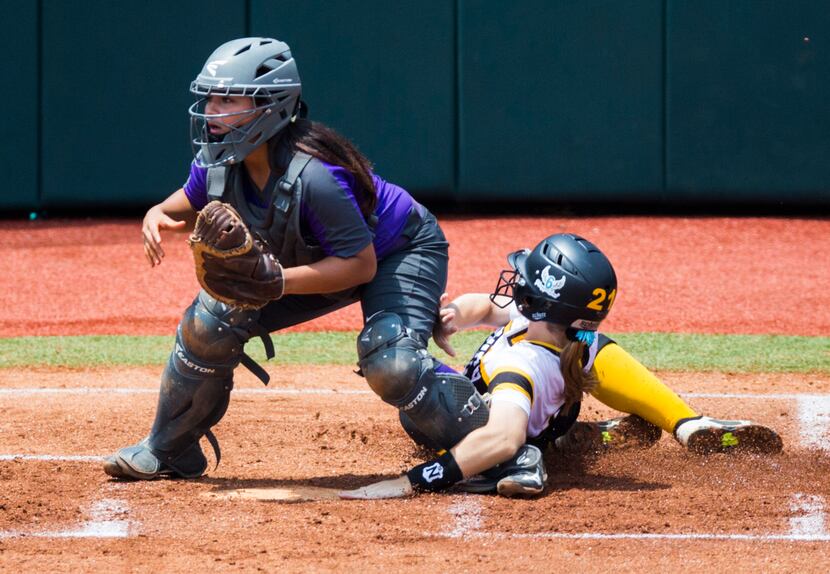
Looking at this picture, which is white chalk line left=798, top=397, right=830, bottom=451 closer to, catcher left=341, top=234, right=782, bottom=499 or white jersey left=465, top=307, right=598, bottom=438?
catcher left=341, top=234, right=782, bottom=499

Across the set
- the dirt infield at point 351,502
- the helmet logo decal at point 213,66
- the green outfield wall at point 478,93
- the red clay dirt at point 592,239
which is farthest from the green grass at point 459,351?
the green outfield wall at point 478,93

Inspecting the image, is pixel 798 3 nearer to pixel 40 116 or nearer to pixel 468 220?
pixel 468 220

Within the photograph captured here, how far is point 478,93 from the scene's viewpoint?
12555mm

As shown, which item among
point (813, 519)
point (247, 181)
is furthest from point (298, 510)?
point (813, 519)

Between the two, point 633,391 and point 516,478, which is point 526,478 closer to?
point 516,478

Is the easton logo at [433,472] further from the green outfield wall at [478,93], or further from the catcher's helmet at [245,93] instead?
the green outfield wall at [478,93]

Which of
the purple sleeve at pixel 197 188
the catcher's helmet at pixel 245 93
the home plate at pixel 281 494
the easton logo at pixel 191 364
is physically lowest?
the home plate at pixel 281 494

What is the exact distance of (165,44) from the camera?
1270 centimetres

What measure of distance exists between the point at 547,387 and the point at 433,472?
0.53m

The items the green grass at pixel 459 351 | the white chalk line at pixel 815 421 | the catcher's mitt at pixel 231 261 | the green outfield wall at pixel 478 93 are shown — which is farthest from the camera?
the green outfield wall at pixel 478 93

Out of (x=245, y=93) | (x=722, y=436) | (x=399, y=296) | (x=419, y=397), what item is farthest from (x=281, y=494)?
(x=722, y=436)

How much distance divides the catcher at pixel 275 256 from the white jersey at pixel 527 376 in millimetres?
139

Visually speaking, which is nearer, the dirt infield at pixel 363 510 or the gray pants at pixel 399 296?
the dirt infield at pixel 363 510

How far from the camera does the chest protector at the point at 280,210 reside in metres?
4.22
